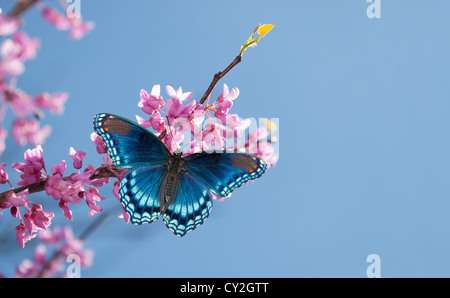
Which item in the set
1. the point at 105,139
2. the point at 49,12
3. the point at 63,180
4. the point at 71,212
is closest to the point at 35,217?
the point at 71,212

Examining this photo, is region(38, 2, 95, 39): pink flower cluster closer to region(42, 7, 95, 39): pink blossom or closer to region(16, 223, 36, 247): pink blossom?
region(42, 7, 95, 39): pink blossom

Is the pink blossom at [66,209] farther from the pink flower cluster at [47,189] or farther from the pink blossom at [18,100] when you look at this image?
the pink blossom at [18,100]

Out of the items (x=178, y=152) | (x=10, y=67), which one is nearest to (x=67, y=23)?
(x=10, y=67)

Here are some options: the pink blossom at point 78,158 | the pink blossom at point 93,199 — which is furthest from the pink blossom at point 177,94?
the pink blossom at point 93,199

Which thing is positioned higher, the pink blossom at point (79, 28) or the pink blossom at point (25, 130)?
the pink blossom at point (79, 28)

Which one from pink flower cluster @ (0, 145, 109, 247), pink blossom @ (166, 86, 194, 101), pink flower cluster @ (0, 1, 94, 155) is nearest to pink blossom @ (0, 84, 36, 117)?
pink flower cluster @ (0, 1, 94, 155)

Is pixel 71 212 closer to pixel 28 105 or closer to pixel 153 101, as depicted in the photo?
pixel 153 101
